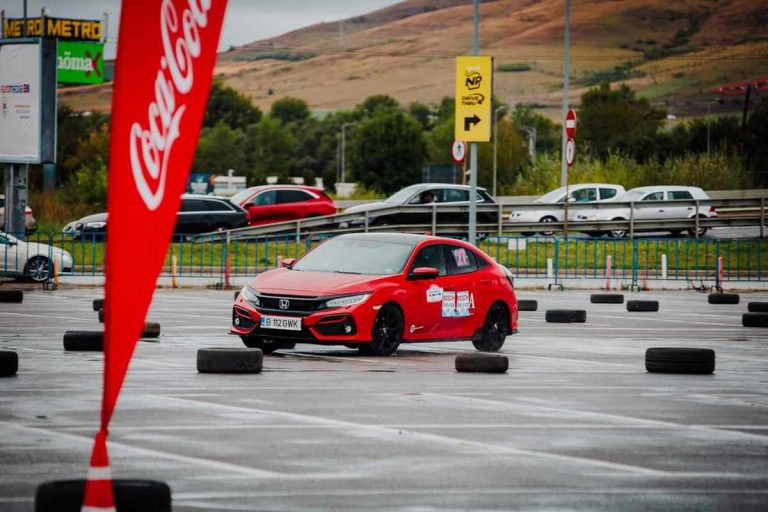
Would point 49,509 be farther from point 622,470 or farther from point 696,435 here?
point 696,435

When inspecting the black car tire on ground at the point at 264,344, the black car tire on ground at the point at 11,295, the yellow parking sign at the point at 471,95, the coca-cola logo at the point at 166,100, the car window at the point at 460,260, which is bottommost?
the black car tire on ground at the point at 264,344

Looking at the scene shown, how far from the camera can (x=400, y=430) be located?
1066 cm

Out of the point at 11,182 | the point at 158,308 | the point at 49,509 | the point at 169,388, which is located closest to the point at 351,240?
the point at 169,388

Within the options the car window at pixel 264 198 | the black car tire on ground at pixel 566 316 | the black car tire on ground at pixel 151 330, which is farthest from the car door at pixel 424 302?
the car window at pixel 264 198

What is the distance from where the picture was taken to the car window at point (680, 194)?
165 feet

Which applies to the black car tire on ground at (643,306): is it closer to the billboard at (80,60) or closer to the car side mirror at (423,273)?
the car side mirror at (423,273)

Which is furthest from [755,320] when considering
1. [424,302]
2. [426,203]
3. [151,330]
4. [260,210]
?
[260,210]

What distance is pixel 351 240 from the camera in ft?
61.4

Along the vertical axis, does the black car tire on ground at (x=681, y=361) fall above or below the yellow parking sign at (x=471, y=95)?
below

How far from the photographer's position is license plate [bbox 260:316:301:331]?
16578 mm

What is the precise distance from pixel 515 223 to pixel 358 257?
28.4m

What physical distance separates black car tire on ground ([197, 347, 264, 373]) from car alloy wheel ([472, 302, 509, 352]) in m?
4.69

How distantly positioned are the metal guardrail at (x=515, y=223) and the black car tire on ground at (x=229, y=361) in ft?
86.3

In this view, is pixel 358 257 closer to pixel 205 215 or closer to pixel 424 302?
pixel 424 302
